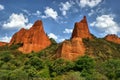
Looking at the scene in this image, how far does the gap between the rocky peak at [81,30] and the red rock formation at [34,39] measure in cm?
1892

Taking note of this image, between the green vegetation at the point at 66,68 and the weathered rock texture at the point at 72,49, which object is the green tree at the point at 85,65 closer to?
the green vegetation at the point at 66,68

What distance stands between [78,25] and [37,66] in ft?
125

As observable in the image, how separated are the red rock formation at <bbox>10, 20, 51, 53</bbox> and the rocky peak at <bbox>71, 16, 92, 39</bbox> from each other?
745 inches

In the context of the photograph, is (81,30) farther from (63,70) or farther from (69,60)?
(63,70)

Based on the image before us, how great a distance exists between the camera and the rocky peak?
13088cm

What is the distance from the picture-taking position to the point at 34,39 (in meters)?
146

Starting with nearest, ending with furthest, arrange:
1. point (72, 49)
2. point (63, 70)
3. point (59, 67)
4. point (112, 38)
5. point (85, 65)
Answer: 1. point (85, 65)
2. point (63, 70)
3. point (59, 67)
4. point (72, 49)
5. point (112, 38)

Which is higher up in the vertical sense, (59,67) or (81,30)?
(81,30)

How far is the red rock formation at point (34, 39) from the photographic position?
5640 inches

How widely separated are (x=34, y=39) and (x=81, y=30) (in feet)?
77.6

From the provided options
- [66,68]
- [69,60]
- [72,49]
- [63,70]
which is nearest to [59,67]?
[63,70]

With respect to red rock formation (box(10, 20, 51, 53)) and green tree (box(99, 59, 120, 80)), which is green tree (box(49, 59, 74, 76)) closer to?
green tree (box(99, 59, 120, 80))

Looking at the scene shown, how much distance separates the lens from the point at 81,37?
12962 cm

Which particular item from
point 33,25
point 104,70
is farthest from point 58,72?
point 33,25
